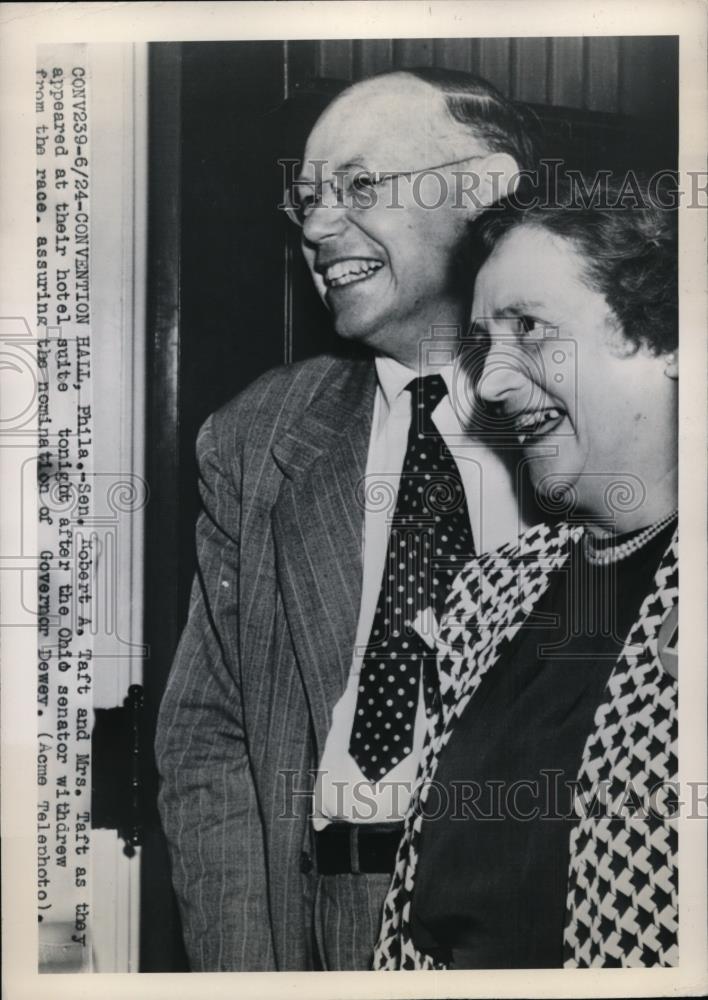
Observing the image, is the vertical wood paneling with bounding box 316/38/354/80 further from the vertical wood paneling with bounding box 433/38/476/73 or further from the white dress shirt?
the white dress shirt

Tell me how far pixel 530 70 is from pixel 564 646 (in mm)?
1104

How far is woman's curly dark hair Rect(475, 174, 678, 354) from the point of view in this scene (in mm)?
1702

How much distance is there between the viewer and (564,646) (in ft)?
5.65

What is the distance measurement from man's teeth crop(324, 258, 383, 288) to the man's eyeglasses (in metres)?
0.10

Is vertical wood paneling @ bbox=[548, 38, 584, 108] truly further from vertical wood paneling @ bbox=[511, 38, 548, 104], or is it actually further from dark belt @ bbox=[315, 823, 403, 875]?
dark belt @ bbox=[315, 823, 403, 875]

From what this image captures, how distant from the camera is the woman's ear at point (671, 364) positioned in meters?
1.73

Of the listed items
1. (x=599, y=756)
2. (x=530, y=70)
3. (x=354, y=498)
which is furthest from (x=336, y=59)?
(x=599, y=756)

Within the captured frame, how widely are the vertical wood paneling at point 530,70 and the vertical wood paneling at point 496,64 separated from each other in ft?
0.04

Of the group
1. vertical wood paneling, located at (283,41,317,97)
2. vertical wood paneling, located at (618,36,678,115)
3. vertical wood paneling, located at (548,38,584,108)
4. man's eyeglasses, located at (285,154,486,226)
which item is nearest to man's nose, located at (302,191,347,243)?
man's eyeglasses, located at (285,154,486,226)

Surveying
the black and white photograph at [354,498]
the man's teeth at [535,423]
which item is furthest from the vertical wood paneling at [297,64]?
the man's teeth at [535,423]

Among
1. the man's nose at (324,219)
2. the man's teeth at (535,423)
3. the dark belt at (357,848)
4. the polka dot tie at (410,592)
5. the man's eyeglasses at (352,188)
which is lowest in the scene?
the dark belt at (357,848)

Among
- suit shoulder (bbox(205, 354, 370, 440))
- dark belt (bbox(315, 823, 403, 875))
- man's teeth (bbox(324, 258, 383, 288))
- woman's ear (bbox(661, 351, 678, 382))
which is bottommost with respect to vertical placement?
dark belt (bbox(315, 823, 403, 875))

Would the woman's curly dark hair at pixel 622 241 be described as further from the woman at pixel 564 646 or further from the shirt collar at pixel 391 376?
the shirt collar at pixel 391 376

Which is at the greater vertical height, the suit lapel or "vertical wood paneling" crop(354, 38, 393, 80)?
"vertical wood paneling" crop(354, 38, 393, 80)
